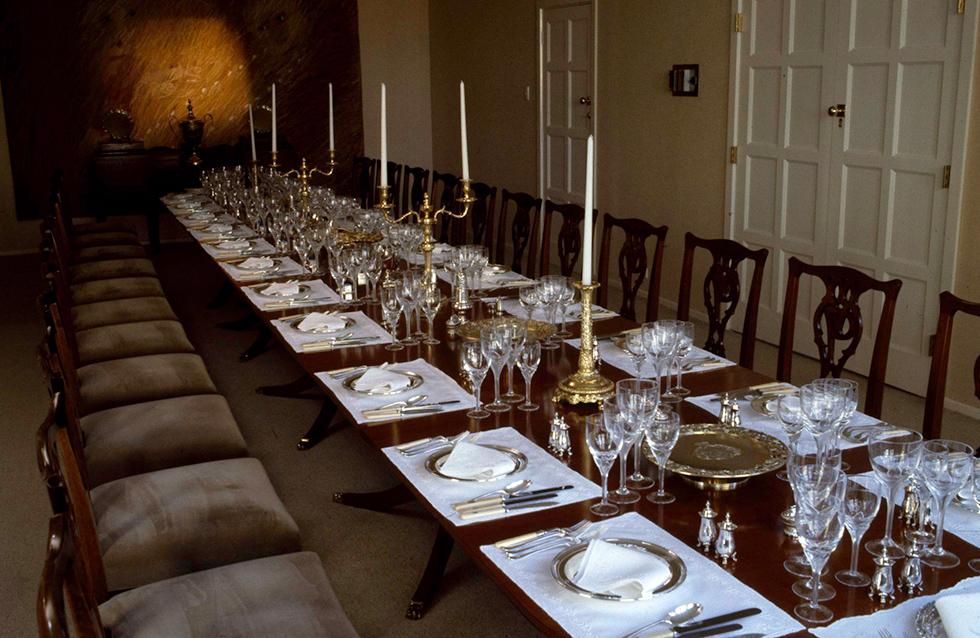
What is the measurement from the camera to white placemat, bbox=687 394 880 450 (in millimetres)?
2219

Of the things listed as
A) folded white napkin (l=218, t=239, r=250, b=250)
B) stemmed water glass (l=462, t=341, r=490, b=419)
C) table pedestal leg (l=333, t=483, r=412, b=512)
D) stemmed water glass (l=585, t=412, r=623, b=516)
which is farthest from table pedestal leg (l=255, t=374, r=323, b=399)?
stemmed water glass (l=585, t=412, r=623, b=516)

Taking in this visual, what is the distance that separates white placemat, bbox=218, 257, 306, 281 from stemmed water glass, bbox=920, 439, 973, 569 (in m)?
2.92

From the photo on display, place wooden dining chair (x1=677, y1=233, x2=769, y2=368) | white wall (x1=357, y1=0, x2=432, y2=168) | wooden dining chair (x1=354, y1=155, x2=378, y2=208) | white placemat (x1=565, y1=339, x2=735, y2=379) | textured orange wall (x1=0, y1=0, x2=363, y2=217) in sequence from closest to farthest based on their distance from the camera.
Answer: white placemat (x1=565, y1=339, x2=735, y2=379)
wooden dining chair (x1=677, y1=233, x2=769, y2=368)
wooden dining chair (x1=354, y1=155, x2=378, y2=208)
textured orange wall (x1=0, y1=0, x2=363, y2=217)
white wall (x1=357, y1=0, x2=432, y2=168)

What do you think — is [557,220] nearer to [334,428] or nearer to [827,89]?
[827,89]

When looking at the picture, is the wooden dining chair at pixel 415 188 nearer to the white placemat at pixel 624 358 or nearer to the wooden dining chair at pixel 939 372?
the white placemat at pixel 624 358

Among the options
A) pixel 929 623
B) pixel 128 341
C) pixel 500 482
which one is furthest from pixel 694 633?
pixel 128 341

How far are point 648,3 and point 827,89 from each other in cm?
170

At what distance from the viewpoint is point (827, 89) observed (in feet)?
16.4

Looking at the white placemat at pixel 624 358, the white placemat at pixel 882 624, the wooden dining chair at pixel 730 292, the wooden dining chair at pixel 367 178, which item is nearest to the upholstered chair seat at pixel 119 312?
the white placemat at pixel 624 358

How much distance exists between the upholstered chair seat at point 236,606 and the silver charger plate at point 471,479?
35 cm

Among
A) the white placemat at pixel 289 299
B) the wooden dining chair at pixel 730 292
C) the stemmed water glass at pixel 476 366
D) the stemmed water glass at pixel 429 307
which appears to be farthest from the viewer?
the white placemat at pixel 289 299

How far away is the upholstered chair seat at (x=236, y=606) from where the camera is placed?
197 centimetres

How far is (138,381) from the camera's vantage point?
140 inches

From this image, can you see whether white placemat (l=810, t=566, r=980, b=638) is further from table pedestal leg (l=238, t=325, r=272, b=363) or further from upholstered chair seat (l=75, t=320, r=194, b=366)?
table pedestal leg (l=238, t=325, r=272, b=363)
